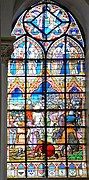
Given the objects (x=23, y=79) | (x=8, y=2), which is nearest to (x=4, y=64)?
(x=8, y=2)

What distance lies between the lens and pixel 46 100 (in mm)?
15023

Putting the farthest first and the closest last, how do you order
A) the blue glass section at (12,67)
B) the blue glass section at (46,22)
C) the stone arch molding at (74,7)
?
the blue glass section at (46,22) → the blue glass section at (12,67) → the stone arch molding at (74,7)

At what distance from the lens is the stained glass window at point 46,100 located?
1467 cm

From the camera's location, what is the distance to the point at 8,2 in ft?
32.7

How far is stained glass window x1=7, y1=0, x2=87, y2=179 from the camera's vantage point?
14.7 m

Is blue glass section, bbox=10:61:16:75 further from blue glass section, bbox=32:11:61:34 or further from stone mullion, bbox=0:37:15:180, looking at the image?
stone mullion, bbox=0:37:15:180

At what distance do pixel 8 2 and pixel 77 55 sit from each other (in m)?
5.76

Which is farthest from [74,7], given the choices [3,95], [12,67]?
[3,95]

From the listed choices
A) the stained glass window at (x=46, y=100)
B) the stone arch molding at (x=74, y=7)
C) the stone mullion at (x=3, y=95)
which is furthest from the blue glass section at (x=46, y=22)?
the stone mullion at (x=3, y=95)

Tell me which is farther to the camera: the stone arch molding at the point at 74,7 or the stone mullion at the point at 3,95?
the stone arch molding at the point at 74,7

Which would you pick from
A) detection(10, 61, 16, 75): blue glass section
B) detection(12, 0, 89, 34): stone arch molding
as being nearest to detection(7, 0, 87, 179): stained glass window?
detection(10, 61, 16, 75): blue glass section

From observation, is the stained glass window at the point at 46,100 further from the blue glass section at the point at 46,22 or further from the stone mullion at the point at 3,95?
the stone mullion at the point at 3,95

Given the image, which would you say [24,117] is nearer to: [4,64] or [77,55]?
[77,55]

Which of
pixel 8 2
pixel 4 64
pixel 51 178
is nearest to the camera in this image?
pixel 8 2
